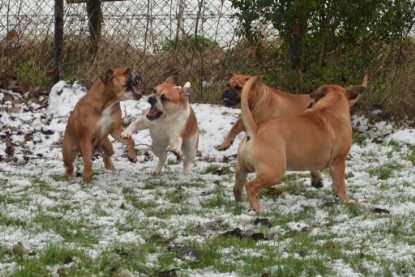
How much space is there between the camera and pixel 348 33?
11898mm

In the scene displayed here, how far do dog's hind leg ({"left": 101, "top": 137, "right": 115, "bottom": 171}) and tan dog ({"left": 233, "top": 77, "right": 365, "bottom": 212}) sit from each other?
7.04ft

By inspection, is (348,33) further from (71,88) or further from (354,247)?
(354,247)

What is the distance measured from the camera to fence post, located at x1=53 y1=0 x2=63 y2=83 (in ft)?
42.2

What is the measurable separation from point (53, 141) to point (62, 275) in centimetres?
573

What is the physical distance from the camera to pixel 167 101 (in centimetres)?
901

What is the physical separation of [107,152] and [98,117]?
→ 65cm

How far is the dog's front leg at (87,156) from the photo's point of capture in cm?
888

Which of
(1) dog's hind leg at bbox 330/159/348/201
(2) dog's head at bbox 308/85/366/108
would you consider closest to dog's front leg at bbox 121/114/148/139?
(2) dog's head at bbox 308/85/366/108

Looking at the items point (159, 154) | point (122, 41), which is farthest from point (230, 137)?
point (122, 41)

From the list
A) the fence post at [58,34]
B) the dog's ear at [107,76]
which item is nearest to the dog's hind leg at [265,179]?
the dog's ear at [107,76]

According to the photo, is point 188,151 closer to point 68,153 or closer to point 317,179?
point 68,153

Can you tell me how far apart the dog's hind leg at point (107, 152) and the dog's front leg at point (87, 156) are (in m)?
0.40

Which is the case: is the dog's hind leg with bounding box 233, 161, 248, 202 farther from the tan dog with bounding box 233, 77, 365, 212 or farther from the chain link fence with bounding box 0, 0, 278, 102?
the chain link fence with bounding box 0, 0, 278, 102

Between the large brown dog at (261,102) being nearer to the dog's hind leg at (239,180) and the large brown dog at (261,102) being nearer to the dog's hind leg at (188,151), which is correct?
the dog's hind leg at (188,151)
